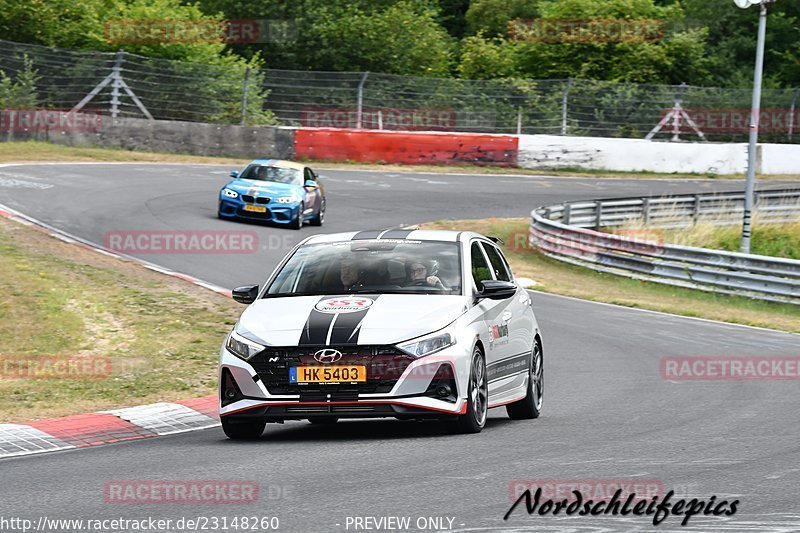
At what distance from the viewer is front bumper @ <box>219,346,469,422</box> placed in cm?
926

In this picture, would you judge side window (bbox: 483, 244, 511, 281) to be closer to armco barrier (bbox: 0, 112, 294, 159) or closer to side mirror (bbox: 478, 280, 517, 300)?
side mirror (bbox: 478, 280, 517, 300)

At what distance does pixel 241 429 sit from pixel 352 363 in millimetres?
1090

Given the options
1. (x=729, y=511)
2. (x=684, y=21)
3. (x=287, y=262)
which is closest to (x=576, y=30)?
(x=684, y=21)

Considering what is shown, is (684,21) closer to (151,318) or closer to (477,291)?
(151,318)

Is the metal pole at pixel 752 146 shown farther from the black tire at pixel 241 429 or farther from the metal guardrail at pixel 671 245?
the black tire at pixel 241 429

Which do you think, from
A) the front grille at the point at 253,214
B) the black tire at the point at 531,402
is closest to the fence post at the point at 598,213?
the front grille at the point at 253,214

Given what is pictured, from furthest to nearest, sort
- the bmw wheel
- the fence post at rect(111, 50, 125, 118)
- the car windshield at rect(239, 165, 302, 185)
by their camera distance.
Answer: the fence post at rect(111, 50, 125, 118)
the car windshield at rect(239, 165, 302, 185)
the bmw wheel

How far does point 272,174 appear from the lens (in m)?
28.6

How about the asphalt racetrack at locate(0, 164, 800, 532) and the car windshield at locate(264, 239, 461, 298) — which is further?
the car windshield at locate(264, 239, 461, 298)

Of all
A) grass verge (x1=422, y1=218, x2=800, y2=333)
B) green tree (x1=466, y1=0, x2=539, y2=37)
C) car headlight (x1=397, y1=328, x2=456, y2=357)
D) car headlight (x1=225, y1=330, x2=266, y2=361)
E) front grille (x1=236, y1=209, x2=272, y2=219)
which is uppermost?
green tree (x1=466, y1=0, x2=539, y2=37)

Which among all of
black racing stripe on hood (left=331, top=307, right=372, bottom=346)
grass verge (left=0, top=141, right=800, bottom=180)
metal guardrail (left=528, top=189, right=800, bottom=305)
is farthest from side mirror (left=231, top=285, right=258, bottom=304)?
grass verge (left=0, top=141, right=800, bottom=180)

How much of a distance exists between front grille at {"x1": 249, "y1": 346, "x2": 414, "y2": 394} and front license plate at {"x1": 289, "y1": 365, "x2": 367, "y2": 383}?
0.03 meters

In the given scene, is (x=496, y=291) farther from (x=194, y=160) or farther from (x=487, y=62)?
(x=487, y=62)

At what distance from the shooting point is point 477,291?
10539 millimetres
